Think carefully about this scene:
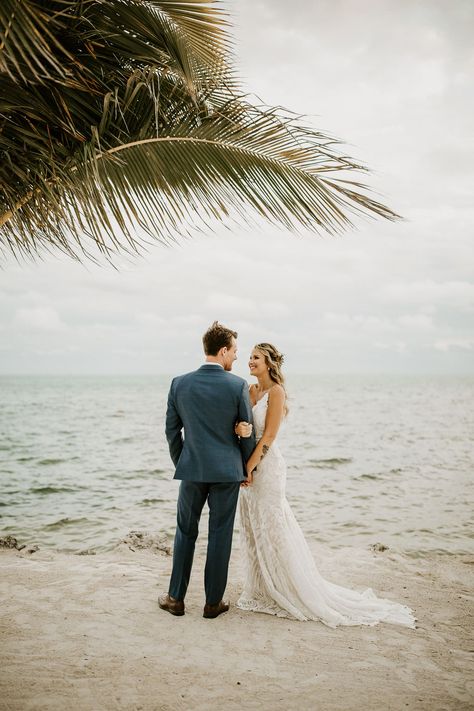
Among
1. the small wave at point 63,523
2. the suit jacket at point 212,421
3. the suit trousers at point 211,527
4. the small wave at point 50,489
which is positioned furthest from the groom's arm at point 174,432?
the small wave at point 50,489

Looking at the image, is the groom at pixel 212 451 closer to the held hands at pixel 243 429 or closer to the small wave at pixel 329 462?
the held hands at pixel 243 429

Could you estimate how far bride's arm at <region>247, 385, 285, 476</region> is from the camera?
13.6 ft

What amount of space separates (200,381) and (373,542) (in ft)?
16.6

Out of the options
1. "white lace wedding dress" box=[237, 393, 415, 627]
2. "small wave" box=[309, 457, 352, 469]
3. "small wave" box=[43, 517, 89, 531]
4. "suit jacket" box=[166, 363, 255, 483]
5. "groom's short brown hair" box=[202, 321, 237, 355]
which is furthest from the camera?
Answer: "small wave" box=[309, 457, 352, 469]

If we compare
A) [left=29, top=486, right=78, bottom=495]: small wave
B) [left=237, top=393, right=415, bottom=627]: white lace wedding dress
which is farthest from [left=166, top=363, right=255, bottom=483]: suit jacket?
[left=29, top=486, right=78, bottom=495]: small wave

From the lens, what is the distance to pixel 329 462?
14945mm

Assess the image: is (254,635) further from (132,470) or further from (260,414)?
(132,470)

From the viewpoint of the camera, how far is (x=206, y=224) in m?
3.05

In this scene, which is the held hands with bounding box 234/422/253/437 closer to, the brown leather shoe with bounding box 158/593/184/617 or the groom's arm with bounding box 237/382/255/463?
the groom's arm with bounding box 237/382/255/463

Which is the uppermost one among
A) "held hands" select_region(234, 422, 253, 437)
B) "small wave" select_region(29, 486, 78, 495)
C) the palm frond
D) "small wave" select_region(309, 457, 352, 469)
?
the palm frond

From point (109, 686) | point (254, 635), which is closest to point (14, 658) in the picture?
point (109, 686)

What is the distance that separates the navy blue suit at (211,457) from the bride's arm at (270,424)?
5.4 inches

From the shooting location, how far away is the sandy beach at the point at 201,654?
3000 mm

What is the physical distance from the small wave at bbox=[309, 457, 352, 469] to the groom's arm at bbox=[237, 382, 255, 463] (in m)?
10.5
